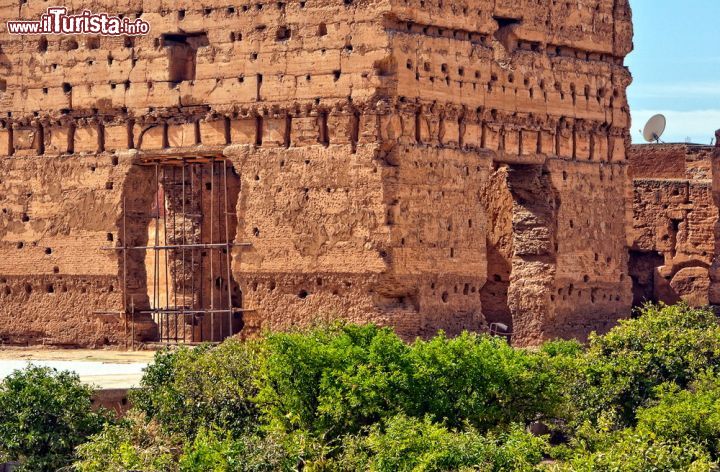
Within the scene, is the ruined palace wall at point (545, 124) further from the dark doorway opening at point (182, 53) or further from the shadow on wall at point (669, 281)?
the shadow on wall at point (669, 281)

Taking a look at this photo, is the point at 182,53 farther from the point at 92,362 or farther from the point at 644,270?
the point at 644,270

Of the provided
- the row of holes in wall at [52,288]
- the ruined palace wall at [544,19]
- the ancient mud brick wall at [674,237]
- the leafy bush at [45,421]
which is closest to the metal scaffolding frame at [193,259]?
the row of holes in wall at [52,288]

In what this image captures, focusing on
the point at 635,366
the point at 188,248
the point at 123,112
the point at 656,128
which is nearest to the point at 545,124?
the point at 188,248

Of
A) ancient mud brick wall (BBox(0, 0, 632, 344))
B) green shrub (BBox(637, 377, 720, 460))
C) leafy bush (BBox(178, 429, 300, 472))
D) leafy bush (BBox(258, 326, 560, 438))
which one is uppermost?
ancient mud brick wall (BBox(0, 0, 632, 344))

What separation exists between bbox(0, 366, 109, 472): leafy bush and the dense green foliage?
378 millimetres

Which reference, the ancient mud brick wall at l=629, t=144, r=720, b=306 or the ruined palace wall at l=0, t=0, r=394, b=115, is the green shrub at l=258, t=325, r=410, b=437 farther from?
the ancient mud brick wall at l=629, t=144, r=720, b=306

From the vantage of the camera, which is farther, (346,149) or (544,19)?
(544,19)

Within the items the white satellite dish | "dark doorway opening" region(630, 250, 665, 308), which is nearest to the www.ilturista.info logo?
"dark doorway opening" region(630, 250, 665, 308)

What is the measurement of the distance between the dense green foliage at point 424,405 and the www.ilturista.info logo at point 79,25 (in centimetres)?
697

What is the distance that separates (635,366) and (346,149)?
A: 6.12m

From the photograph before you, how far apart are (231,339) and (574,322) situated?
7.22m

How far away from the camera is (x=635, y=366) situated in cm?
2811

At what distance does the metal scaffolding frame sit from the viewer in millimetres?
34281

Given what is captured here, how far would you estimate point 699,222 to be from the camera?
138 ft
